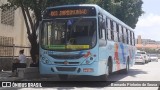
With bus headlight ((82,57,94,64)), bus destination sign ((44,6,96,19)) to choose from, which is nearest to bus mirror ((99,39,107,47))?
bus headlight ((82,57,94,64))

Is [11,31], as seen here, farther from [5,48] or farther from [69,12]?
[69,12]

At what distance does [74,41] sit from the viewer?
43.1 ft

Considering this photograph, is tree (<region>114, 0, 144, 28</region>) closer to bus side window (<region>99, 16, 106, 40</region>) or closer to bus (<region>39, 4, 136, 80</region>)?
bus side window (<region>99, 16, 106, 40</region>)

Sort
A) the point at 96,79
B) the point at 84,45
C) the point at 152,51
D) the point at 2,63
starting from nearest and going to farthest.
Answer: the point at 84,45 < the point at 96,79 < the point at 2,63 < the point at 152,51

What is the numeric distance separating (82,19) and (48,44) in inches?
68.2

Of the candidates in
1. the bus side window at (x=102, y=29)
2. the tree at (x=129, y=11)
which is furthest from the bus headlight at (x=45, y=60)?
the tree at (x=129, y=11)

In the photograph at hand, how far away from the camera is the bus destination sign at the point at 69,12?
530 inches

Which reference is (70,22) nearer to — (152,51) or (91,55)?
(91,55)

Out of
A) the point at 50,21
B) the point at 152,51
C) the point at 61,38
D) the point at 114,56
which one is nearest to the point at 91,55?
the point at 61,38

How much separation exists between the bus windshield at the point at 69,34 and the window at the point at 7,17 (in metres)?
9.80

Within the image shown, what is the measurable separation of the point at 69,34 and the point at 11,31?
11.9 m

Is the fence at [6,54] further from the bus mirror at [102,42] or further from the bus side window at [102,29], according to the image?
the bus side window at [102,29]

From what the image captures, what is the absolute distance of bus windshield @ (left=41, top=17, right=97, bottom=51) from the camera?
1308 cm

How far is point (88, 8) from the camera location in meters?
13.5
